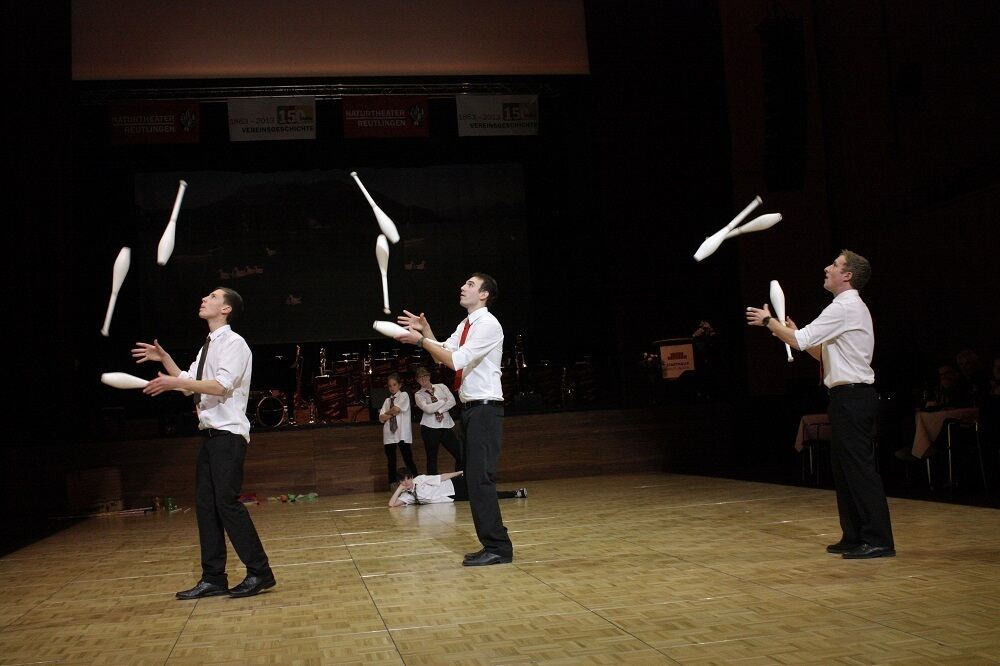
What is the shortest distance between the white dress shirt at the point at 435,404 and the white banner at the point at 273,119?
6.36 meters

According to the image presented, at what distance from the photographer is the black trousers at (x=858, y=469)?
492cm

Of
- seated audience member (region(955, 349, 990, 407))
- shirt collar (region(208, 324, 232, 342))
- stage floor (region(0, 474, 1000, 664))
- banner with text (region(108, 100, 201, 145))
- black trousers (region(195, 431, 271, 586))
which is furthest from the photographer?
banner with text (region(108, 100, 201, 145))

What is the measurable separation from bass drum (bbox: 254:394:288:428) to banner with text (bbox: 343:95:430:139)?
437cm

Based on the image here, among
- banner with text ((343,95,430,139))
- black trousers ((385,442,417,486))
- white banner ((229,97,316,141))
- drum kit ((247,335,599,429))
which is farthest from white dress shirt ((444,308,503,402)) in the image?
white banner ((229,97,316,141))

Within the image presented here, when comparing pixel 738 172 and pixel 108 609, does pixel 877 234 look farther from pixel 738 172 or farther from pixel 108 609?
pixel 108 609

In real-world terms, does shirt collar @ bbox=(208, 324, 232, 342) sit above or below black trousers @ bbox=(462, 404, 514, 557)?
above

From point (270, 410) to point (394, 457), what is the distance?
3.38m

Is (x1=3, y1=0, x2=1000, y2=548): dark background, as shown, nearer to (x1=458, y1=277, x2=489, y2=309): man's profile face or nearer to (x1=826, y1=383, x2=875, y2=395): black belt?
(x1=826, y1=383, x2=875, y2=395): black belt

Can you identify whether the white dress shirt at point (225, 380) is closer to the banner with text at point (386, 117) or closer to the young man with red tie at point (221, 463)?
the young man with red tie at point (221, 463)

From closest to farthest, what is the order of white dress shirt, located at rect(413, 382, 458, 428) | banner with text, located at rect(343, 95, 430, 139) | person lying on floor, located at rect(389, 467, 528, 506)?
person lying on floor, located at rect(389, 467, 528, 506), white dress shirt, located at rect(413, 382, 458, 428), banner with text, located at rect(343, 95, 430, 139)

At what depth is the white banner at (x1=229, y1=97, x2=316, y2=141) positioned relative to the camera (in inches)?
587

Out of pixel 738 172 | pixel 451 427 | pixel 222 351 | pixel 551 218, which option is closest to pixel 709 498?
pixel 451 427

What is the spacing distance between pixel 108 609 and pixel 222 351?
142 centimetres

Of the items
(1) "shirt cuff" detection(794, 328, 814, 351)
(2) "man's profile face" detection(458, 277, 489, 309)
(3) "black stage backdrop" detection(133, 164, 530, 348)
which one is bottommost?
(1) "shirt cuff" detection(794, 328, 814, 351)
